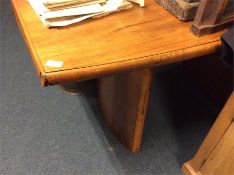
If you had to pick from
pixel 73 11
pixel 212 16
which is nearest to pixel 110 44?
pixel 73 11

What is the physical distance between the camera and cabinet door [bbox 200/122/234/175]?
Result: 32.1 inches

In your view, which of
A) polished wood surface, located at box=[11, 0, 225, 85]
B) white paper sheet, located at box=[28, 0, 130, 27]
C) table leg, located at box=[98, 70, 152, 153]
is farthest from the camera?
table leg, located at box=[98, 70, 152, 153]

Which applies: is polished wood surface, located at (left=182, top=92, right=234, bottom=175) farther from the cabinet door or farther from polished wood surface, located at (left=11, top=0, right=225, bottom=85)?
polished wood surface, located at (left=11, top=0, right=225, bottom=85)

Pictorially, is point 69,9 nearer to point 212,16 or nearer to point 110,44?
point 110,44

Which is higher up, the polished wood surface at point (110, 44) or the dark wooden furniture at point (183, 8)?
the dark wooden furniture at point (183, 8)

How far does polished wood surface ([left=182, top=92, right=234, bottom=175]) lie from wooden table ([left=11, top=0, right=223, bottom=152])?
218 millimetres

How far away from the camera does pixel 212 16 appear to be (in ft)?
2.28

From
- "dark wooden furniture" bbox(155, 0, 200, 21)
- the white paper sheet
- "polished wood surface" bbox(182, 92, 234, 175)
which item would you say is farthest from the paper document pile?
"polished wood surface" bbox(182, 92, 234, 175)

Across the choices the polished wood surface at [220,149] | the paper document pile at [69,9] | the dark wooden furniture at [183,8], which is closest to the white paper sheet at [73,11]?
the paper document pile at [69,9]

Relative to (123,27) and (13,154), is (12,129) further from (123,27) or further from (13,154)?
(123,27)

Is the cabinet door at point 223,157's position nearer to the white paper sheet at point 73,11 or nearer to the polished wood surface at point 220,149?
the polished wood surface at point 220,149

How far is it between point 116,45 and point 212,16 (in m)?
0.25

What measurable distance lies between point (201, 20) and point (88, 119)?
2.32 feet

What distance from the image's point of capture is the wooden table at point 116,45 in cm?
62
